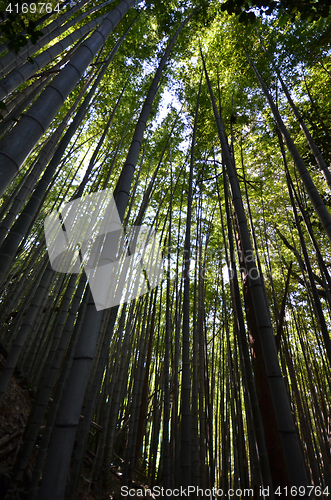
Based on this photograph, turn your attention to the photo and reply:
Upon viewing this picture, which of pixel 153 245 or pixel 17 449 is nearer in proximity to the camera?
pixel 17 449

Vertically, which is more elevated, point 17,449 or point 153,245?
point 153,245

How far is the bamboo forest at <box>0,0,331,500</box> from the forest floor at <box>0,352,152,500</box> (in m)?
0.02

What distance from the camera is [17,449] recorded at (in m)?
1.86

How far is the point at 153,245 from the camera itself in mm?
3582

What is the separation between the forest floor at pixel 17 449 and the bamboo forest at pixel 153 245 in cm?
2

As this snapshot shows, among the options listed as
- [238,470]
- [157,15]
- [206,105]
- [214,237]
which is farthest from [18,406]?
[157,15]

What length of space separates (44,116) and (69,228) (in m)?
2.83

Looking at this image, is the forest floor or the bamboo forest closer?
the bamboo forest

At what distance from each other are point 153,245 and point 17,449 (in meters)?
2.46

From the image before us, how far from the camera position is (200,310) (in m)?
2.84

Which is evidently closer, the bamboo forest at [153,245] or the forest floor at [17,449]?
the bamboo forest at [153,245]

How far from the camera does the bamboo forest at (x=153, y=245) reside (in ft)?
3.72

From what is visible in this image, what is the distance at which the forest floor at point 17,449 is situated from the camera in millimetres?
1601

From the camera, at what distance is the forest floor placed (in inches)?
63.0
